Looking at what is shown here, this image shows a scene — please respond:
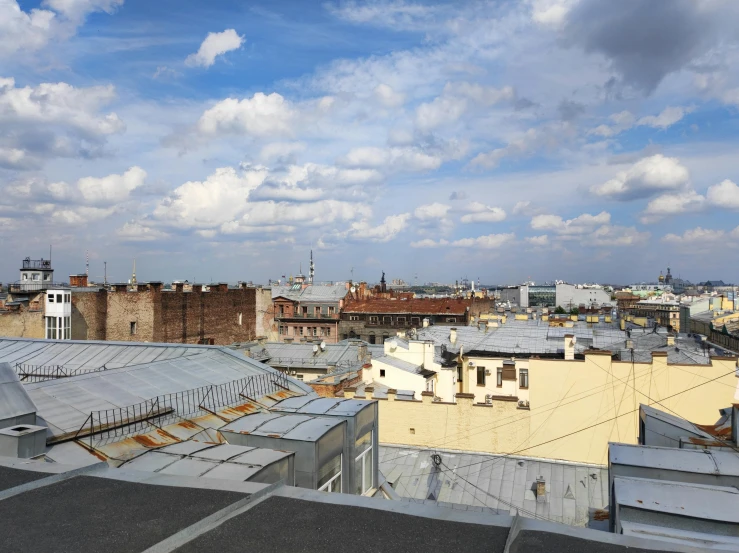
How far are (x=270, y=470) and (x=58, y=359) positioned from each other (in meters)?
15.7

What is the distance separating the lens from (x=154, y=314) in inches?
1622

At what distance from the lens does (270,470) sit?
6562 mm

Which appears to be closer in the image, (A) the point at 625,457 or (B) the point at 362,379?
(A) the point at 625,457

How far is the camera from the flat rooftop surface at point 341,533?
3.71 m

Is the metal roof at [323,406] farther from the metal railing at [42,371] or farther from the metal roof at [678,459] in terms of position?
the metal railing at [42,371]

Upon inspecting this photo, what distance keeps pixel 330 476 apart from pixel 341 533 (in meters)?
4.35

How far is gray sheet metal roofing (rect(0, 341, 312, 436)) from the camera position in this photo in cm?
1021

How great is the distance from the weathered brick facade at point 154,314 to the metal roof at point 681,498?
125 feet

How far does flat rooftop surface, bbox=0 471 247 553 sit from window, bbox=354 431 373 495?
182 inches

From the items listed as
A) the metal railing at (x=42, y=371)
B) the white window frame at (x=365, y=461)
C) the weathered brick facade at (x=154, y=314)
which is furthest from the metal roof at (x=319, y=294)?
the white window frame at (x=365, y=461)

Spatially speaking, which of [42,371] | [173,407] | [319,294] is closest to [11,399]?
[173,407]

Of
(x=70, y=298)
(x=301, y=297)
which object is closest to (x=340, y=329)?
(x=301, y=297)

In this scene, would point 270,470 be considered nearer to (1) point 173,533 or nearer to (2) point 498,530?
(1) point 173,533

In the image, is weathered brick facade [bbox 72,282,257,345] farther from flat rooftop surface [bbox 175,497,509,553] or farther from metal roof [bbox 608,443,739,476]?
flat rooftop surface [bbox 175,497,509,553]
